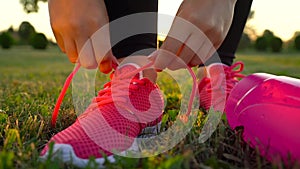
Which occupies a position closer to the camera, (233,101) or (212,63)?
(233,101)

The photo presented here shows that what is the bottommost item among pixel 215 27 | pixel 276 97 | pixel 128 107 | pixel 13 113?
pixel 13 113

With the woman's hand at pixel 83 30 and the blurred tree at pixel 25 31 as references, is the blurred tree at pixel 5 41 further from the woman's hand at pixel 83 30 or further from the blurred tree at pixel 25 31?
the woman's hand at pixel 83 30

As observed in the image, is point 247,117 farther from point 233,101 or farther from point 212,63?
point 212,63

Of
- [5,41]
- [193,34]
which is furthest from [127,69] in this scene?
[5,41]

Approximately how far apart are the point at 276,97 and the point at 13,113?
1032mm

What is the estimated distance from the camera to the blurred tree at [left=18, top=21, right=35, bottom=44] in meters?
28.3

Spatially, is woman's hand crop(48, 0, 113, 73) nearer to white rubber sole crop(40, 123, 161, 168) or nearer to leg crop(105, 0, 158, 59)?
white rubber sole crop(40, 123, 161, 168)

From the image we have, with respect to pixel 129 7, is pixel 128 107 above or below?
below

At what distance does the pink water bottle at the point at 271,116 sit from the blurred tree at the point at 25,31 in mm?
28362

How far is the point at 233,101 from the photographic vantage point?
138 centimetres

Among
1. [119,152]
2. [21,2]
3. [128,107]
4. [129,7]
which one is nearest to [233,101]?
[128,107]

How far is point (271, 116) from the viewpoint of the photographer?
3.59 ft

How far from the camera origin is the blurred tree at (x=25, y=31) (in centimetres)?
2827

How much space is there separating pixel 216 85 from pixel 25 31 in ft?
94.4
